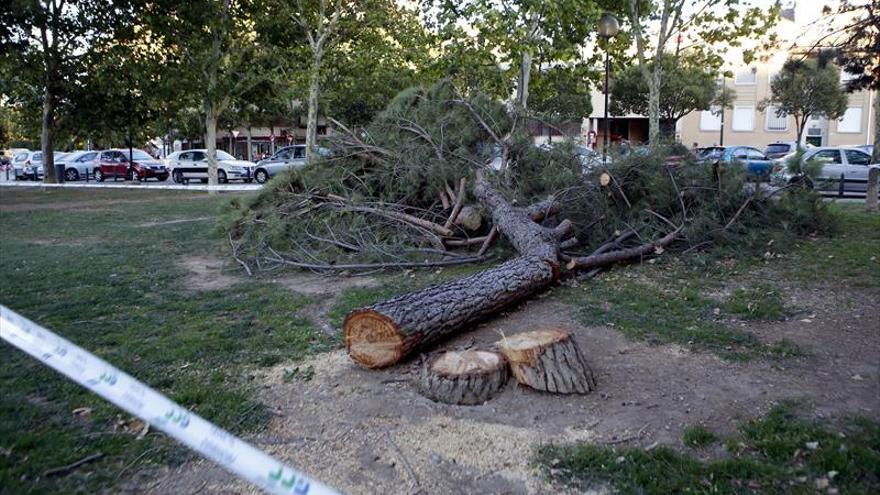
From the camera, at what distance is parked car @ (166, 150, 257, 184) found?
97.1 feet

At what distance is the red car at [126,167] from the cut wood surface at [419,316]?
101 ft

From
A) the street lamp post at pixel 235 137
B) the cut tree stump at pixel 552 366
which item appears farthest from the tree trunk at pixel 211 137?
the street lamp post at pixel 235 137

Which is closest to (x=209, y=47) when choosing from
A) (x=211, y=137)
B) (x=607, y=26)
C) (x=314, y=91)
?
(x=211, y=137)

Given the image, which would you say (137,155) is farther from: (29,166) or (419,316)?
(419,316)

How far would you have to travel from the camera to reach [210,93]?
20719mm

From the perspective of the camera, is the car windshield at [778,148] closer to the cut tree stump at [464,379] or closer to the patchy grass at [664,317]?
the patchy grass at [664,317]

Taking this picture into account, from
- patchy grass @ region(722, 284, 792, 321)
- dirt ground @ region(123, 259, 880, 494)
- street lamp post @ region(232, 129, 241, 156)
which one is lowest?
dirt ground @ region(123, 259, 880, 494)

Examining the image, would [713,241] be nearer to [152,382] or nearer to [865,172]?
[152,382]

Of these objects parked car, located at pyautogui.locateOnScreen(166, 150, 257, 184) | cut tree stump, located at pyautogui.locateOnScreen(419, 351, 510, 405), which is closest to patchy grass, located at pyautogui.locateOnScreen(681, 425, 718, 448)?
cut tree stump, located at pyautogui.locateOnScreen(419, 351, 510, 405)

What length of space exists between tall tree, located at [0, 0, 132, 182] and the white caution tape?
64.8ft

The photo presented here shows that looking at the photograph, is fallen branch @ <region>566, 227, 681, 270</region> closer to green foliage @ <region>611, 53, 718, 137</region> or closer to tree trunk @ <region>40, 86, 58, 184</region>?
tree trunk @ <region>40, 86, 58, 184</region>

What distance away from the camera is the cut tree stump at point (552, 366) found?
4.23 metres

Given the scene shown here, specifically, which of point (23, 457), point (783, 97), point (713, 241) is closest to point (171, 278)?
point (23, 457)

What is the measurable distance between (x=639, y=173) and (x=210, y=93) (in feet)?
51.7
